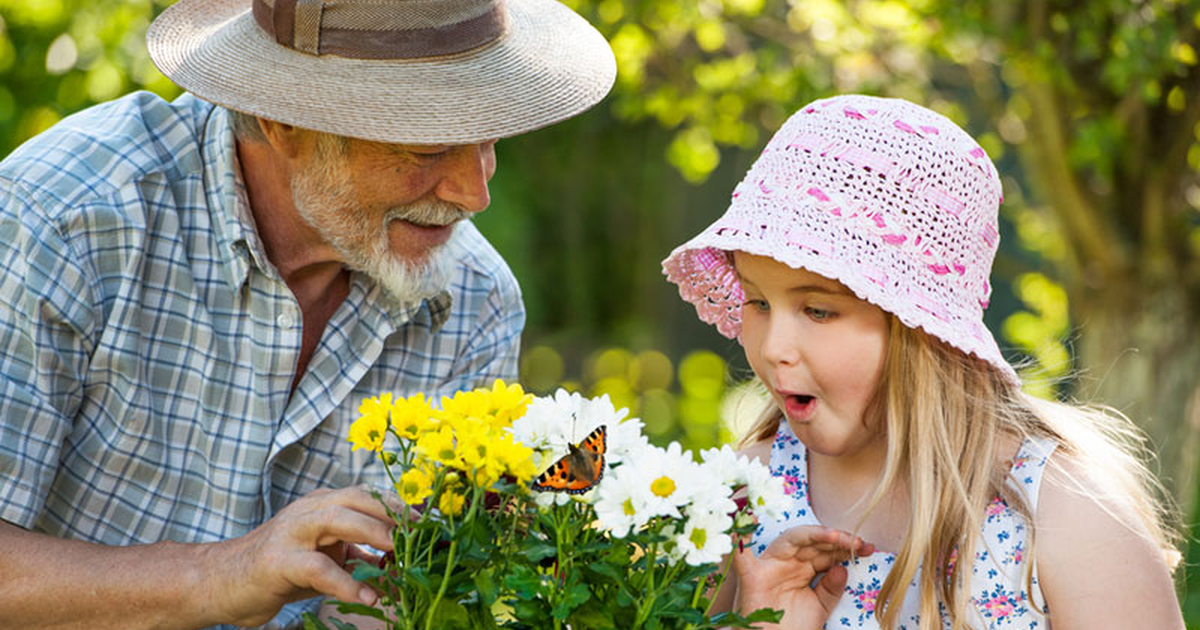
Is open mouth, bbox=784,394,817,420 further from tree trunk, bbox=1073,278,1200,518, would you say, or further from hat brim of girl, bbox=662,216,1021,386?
tree trunk, bbox=1073,278,1200,518

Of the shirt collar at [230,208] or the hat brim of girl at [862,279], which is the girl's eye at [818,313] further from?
the shirt collar at [230,208]

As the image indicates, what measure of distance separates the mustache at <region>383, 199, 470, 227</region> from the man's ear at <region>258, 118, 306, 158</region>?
0.22 metres

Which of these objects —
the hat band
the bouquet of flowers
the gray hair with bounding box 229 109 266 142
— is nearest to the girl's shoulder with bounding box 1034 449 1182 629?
the bouquet of flowers

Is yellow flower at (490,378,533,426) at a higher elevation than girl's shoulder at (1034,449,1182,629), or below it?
higher

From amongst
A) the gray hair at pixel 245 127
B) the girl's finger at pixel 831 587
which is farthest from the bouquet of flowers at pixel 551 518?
the gray hair at pixel 245 127

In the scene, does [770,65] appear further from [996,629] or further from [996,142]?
[996,629]

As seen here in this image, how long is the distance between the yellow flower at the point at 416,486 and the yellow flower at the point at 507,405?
0.12m

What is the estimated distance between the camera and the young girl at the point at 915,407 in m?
2.19

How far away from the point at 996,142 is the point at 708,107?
997mm

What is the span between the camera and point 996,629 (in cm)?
227

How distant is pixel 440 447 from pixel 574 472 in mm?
171

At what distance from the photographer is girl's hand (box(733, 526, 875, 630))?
220 centimetres

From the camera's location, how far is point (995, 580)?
→ 2279 mm

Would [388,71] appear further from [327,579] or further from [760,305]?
[327,579]
